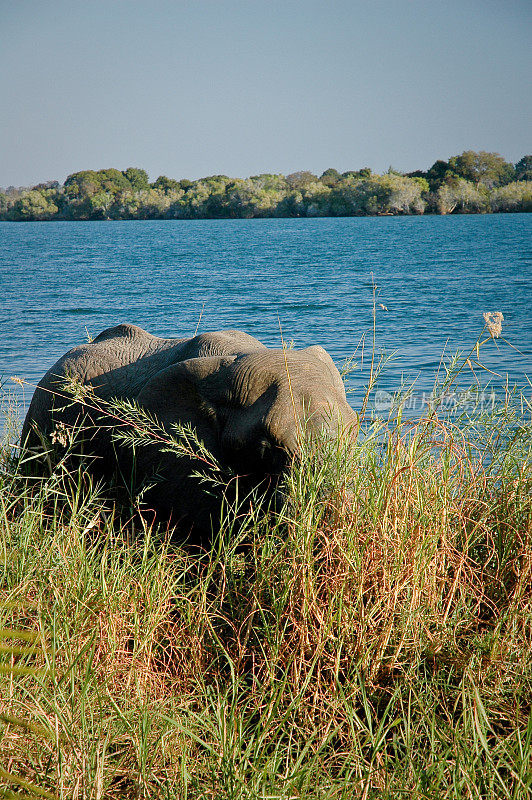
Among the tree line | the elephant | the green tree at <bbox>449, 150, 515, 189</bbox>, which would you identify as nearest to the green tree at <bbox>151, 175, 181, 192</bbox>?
the tree line

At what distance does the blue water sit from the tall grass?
1809mm

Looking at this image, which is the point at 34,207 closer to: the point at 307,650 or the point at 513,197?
the point at 513,197

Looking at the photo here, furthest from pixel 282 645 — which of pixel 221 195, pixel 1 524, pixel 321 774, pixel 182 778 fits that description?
pixel 221 195

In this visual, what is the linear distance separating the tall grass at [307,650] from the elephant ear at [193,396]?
0.71m

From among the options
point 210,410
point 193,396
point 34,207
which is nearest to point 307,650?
point 210,410

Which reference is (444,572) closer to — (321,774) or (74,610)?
(321,774)

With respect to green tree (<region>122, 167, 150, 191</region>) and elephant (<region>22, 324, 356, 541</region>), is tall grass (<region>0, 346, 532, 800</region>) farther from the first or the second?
green tree (<region>122, 167, 150, 191</region>)

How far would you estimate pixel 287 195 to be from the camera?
121 meters

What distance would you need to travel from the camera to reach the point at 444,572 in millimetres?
2980

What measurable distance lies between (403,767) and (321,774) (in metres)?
0.25

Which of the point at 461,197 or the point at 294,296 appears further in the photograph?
the point at 461,197

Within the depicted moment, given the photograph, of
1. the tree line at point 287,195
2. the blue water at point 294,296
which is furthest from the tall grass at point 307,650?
the tree line at point 287,195

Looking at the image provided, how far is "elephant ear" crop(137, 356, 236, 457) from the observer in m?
4.01

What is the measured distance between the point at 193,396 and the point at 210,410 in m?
0.15
